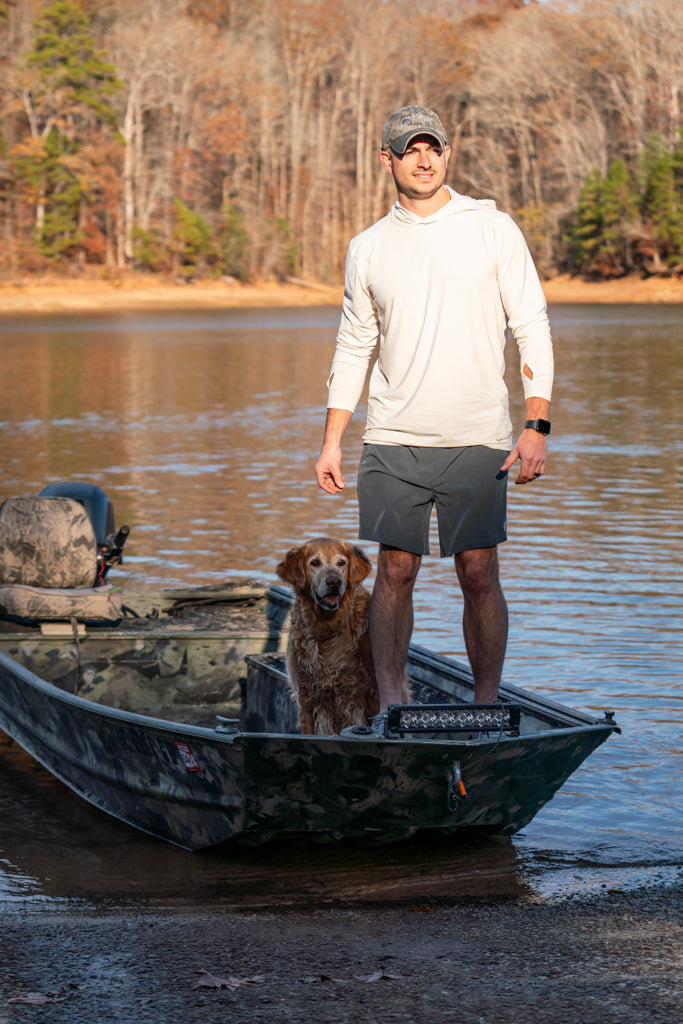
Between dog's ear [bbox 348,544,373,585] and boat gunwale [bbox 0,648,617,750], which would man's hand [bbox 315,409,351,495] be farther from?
boat gunwale [bbox 0,648,617,750]

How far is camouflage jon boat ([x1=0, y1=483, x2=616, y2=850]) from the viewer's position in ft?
16.7

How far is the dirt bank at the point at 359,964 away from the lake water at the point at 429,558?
339mm

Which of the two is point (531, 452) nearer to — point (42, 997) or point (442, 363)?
point (442, 363)

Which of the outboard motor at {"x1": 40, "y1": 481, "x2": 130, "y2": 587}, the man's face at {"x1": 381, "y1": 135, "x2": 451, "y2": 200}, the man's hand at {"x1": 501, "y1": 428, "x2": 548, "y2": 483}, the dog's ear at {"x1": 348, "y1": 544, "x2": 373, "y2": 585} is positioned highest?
the man's face at {"x1": 381, "y1": 135, "x2": 451, "y2": 200}

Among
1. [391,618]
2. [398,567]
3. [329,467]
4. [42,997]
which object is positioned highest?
[329,467]

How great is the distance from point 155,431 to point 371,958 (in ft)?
62.7

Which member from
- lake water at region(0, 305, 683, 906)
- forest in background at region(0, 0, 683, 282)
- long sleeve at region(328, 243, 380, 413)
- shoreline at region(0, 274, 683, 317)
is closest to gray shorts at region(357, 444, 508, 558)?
long sleeve at region(328, 243, 380, 413)

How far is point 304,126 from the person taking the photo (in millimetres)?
104625

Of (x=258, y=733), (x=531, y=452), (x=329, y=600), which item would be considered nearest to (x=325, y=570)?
→ (x=329, y=600)

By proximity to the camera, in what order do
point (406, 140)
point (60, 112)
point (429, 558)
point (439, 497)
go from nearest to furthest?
point (406, 140), point (439, 497), point (429, 558), point (60, 112)


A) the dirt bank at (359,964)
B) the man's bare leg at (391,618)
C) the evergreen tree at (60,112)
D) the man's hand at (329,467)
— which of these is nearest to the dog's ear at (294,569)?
the man's bare leg at (391,618)

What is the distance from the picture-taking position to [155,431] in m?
23.1

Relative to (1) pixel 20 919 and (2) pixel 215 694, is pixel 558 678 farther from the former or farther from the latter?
(1) pixel 20 919

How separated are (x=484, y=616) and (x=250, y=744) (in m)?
1.04
